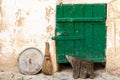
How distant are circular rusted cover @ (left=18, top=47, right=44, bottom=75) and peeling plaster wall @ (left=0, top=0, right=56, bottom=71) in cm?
10

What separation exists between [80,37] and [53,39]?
575 millimetres

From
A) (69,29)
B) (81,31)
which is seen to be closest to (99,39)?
(81,31)

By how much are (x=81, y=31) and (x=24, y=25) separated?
122cm

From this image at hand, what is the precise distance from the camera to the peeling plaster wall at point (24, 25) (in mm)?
7879

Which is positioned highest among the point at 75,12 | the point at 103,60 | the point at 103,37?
the point at 75,12

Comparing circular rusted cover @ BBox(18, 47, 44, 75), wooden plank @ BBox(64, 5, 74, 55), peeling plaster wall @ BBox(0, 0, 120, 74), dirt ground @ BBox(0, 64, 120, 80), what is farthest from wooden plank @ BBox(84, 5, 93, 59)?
circular rusted cover @ BBox(18, 47, 44, 75)

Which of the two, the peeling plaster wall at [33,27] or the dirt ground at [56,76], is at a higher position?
the peeling plaster wall at [33,27]

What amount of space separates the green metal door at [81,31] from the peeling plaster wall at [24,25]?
20 cm

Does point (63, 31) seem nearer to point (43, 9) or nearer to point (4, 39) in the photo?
point (43, 9)

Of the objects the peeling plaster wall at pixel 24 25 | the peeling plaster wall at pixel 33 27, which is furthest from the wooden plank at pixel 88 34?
the peeling plaster wall at pixel 24 25

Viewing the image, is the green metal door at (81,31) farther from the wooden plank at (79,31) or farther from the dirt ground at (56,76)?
the dirt ground at (56,76)

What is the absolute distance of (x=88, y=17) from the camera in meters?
7.77

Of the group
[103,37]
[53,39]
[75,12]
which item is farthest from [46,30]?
[103,37]

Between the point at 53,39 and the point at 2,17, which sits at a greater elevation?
the point at 2,17
